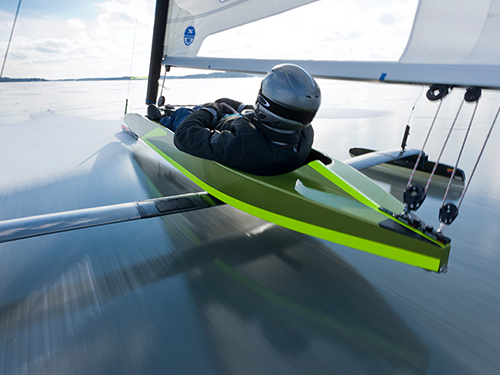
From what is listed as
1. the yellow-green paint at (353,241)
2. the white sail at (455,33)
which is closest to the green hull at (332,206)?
the yellow-green paint at (353,241)

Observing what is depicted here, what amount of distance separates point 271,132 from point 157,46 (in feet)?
8.84

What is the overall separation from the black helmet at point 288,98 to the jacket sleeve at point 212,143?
0.61 ft

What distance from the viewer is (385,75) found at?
1435 mm

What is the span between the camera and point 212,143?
146 cm

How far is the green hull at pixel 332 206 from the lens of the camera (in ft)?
3.39

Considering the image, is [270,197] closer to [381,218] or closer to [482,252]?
[381,218]

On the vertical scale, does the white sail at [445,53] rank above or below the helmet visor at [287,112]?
above

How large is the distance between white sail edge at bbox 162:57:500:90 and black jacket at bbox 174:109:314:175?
0.45m

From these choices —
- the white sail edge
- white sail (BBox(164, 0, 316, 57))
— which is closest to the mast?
white sail (BBox(164, 0, 316, 57))

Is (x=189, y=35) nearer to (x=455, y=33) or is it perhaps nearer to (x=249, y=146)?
(x=249, y=146)

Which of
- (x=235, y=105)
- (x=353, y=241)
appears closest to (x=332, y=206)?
(x=353, y=241)

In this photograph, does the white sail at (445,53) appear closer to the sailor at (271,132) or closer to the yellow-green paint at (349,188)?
the sailor at (271,132)

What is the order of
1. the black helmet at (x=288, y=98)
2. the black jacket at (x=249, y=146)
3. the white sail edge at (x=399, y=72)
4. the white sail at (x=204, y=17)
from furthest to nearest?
the white sail at (x=204, y=17), the black jacket at (x=249, y=146), the black helmet at (x=288, y=98), the white sail edge at (x=399, y=72)

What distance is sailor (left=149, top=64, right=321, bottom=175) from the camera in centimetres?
131
